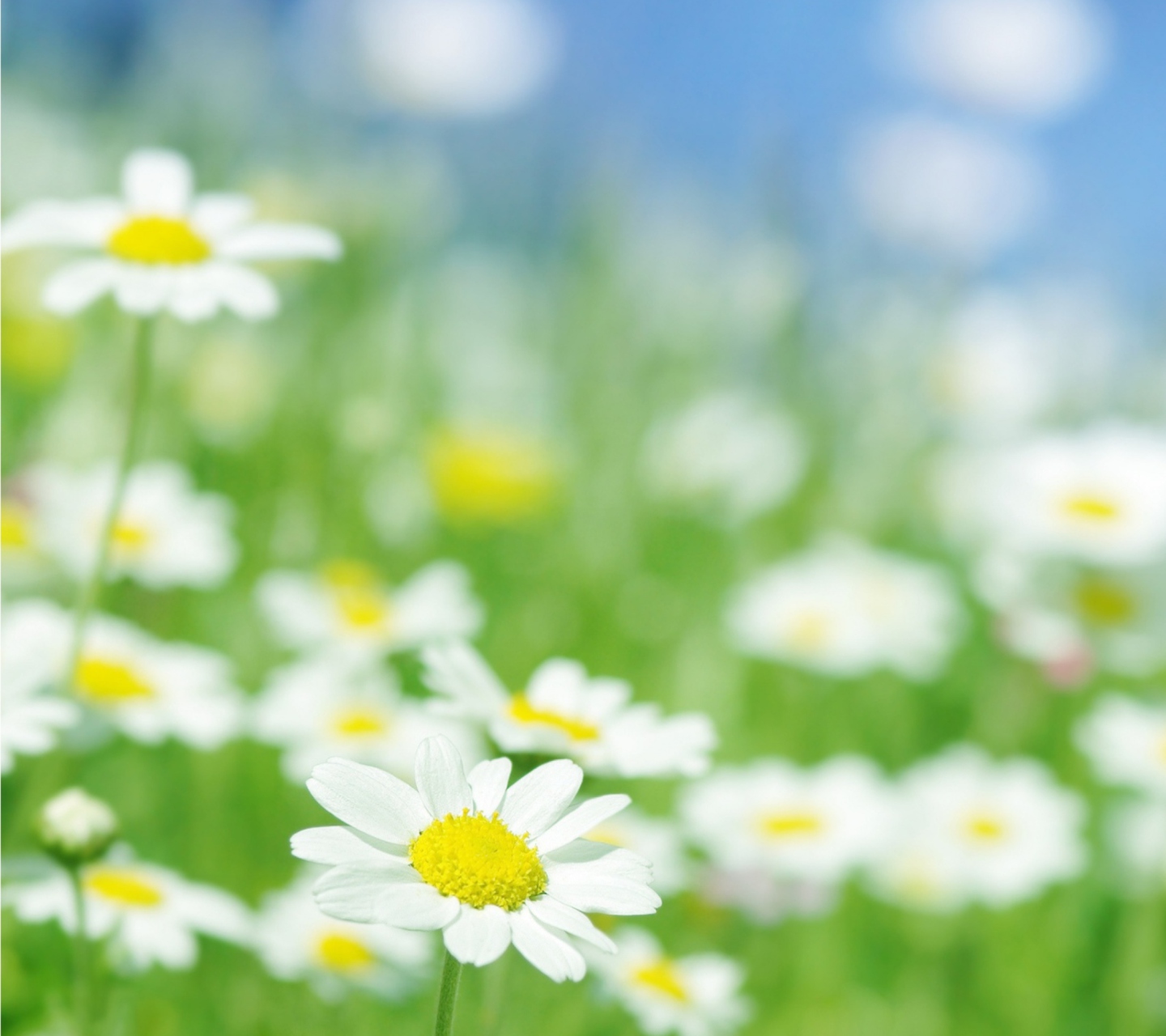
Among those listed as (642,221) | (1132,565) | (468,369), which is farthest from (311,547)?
(642,221)

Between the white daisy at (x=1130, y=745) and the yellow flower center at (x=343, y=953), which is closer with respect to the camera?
the yellow flower center at (x=343, y=953)

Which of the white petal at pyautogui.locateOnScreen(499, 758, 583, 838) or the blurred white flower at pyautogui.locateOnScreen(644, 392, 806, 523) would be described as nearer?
the white petal at pyautogui.locateOnScreen(499, 758, 583, 838)

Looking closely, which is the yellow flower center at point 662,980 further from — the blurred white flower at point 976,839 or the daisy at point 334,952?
the blurred white flower at point 976,839

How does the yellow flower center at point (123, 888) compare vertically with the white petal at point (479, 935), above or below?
above

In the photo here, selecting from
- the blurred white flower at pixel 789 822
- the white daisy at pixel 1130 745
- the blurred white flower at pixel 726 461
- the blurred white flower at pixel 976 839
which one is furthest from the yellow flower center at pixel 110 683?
the blurred white flower at pixel 726 461

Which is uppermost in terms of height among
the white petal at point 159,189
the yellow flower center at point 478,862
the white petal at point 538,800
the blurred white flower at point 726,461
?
the blurred white flower at point 726,461

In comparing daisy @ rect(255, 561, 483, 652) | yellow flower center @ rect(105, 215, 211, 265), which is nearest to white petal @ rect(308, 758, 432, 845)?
yellow flower center @ rect(105, 215, 211, 265)

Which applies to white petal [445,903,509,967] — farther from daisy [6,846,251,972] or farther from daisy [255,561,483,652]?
daisy [255,561,483,652]

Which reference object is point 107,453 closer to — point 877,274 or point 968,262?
point 968,262
